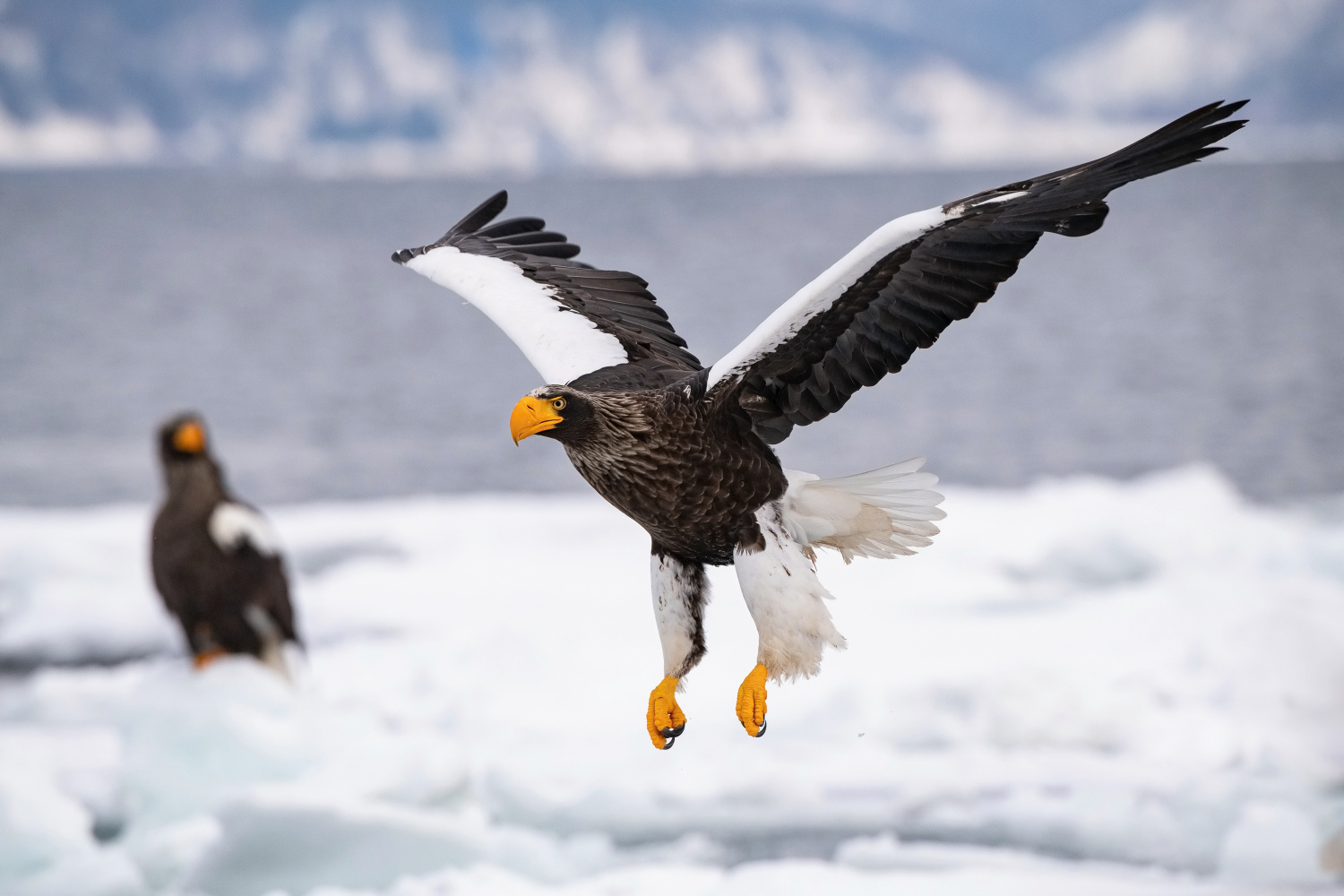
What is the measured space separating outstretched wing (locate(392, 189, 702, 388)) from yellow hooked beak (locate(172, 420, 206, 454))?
13.4ft

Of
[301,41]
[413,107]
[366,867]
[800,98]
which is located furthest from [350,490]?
[301,41]

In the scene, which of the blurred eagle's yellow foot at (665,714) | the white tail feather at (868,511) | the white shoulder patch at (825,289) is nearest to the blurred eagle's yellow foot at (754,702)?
the blurred eagle's yellow foot at (665,714)

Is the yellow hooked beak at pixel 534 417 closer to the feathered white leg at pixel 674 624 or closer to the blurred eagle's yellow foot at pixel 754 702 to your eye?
the feathered white leg at pixel 674 624

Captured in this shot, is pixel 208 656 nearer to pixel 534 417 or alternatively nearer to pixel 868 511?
pixel 868 511

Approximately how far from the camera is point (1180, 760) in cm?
657

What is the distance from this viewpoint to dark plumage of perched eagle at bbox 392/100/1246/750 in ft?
9.88

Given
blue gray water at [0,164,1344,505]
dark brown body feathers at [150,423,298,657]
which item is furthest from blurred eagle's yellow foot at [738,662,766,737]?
blue gray water at [0,164,1344,505]

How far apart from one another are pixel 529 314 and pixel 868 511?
102cm

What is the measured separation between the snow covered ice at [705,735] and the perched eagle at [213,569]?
361 millimetres

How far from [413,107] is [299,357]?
111807mm

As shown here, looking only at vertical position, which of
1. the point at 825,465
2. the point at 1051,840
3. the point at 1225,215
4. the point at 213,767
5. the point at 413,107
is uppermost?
the point at 413,107

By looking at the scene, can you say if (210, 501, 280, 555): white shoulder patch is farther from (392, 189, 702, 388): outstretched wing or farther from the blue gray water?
the blue gray water

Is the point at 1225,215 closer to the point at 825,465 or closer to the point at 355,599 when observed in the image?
the point at 825,465

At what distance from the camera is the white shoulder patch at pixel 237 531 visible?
7.97 metres
